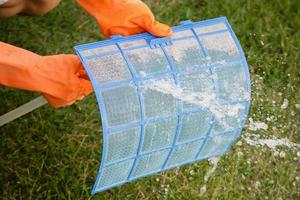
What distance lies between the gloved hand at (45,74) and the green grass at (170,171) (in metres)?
0.53

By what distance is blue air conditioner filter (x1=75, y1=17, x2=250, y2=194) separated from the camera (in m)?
1.45

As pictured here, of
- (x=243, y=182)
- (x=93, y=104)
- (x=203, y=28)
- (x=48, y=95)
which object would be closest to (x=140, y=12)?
(x=203, y=28)

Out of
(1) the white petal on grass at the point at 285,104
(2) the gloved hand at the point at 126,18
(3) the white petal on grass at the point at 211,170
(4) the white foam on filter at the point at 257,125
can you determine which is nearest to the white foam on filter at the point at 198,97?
(2) the gloved hand at the point at 126,18

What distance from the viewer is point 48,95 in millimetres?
1504

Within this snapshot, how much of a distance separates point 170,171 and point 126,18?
0.72 metres

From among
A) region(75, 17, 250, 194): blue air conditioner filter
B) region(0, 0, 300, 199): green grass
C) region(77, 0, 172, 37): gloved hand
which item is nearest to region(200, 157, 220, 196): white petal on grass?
region(0, 0, 300, 199): green grass

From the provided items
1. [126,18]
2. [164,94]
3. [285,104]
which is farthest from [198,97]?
[285,104]

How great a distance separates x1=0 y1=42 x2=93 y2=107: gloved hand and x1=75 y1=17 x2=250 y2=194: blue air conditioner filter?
0.08 m

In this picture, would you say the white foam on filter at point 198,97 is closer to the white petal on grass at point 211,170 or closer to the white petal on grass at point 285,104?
the white petal on grass at point 211,170

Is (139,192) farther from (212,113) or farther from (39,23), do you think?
(39,23)

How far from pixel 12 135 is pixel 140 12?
81 centimetres

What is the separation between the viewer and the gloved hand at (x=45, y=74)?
1.41 metres

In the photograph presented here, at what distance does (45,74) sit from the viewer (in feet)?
4.73

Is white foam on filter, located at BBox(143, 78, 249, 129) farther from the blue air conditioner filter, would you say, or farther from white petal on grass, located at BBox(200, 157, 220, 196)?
white petal on grass, located at BBox(200, 157, 220, 196)
